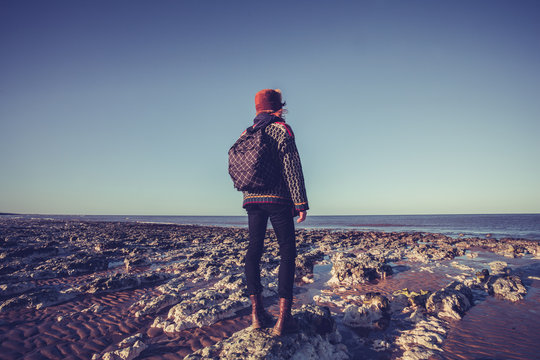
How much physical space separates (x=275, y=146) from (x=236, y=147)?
49 centimetres

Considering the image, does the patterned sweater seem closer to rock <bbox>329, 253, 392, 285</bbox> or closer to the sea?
rock <bbox>329, 253, 392, 285</bbox>

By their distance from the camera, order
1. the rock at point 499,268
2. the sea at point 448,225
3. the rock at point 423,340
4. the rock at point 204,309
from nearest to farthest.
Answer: the rock at point 423,340 → the rock at point 204,309 → the rock at point 499,268 → the sea at point 448,225

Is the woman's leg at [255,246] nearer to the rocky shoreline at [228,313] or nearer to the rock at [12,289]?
the rocky shoreline at [228,313]

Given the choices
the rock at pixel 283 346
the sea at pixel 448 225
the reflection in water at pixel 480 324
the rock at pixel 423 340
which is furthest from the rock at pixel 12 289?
the sea at pixel 448 225

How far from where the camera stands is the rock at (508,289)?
532cm

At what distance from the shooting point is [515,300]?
204 inches

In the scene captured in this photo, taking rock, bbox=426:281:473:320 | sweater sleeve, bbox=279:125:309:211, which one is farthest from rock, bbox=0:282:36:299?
rock, bbox=426:281:473:320

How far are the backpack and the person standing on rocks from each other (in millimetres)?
67

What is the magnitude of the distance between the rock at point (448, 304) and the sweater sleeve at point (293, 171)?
151 inches

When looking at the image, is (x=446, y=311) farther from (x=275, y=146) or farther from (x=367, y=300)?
(x=275, y=146)

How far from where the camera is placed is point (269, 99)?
3.16 meters

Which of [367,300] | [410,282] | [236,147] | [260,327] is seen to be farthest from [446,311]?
[236,147]

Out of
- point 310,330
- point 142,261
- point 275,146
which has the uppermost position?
point 275,146

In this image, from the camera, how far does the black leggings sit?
2.77 m
